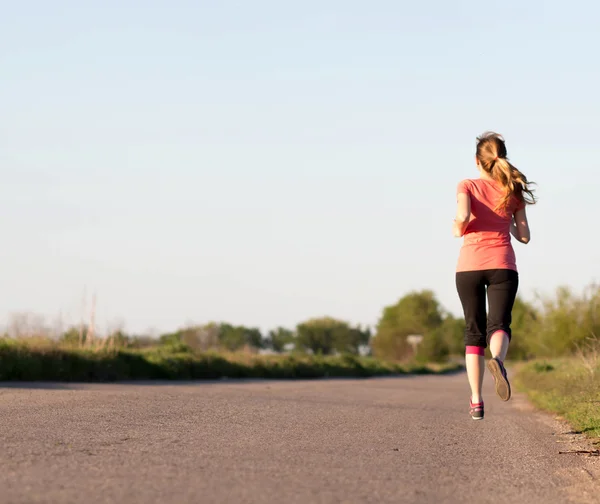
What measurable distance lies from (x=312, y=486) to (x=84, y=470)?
3.95 ft

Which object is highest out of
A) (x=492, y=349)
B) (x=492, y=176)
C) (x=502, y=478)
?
(x=492, y=176)

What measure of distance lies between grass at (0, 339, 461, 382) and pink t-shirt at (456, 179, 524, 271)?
1127 cm

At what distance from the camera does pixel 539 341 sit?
154 feet

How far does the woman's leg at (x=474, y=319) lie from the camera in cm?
761

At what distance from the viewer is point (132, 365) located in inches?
842

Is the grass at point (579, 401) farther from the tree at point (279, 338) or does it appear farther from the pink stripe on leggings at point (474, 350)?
the tree at point (279, 338)

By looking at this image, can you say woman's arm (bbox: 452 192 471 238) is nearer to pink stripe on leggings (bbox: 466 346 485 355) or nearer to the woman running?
the woman running

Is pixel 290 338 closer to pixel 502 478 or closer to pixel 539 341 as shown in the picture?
pixel 539 341

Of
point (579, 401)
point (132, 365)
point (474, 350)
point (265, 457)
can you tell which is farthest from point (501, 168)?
point (132, 365)

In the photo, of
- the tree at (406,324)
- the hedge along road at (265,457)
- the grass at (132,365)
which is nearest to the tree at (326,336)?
the tree at (406,324)

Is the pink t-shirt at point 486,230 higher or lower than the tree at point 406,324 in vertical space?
lower

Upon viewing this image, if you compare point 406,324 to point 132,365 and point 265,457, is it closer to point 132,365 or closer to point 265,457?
point 132,365

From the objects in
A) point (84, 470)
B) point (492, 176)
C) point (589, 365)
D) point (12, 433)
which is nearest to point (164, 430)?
point (12, 433)

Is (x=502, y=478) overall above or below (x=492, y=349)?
below
